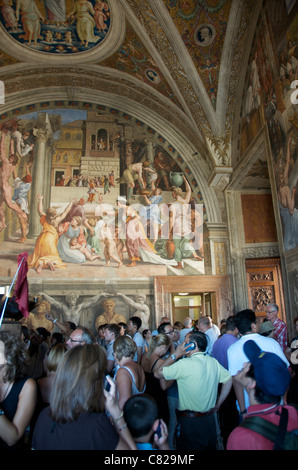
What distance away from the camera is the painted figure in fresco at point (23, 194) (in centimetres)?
1112

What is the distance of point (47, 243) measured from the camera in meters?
11.0

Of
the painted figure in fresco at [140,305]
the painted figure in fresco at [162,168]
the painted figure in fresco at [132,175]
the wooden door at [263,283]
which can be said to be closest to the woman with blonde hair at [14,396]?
the painted figure in fresco at [140,305]

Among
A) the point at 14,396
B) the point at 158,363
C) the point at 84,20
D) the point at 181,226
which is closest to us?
the point at 14,396

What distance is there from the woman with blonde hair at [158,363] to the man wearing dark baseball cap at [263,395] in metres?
1.61

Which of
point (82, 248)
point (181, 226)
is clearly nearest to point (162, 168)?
point (181, 226)

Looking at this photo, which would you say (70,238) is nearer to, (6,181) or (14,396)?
(6,181)

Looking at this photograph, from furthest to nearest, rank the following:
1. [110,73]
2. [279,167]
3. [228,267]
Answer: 1. [110,73]
2. [228,267]
3. [279,167]

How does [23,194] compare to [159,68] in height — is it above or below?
below

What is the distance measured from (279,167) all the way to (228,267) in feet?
15.3

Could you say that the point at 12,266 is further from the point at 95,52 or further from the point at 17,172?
the point at 95,52

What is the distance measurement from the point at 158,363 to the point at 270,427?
1816 mm

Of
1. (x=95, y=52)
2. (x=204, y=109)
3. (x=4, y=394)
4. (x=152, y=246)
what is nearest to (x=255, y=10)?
(x=204, y=109)

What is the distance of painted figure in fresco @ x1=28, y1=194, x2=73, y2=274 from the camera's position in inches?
424
